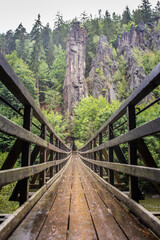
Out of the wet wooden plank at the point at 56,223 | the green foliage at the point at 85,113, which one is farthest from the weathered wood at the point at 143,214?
the green foliage at the point at 85,113

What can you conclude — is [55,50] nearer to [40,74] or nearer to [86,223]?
[40,74]

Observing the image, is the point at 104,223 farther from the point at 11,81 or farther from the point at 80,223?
the point at 11,81

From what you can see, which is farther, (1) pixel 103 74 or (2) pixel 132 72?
(1) pixel 103 74

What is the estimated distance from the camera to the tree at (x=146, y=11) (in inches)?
2297

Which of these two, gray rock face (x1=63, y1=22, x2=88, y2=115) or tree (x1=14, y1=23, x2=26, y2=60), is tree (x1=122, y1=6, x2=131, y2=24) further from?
tree (x1=14, y1=23, x2=26, y2=60)

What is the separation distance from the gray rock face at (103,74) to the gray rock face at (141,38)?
6.48 meters

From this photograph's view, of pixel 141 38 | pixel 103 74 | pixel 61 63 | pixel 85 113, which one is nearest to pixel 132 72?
pixel 103 74

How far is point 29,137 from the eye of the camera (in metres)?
1.96

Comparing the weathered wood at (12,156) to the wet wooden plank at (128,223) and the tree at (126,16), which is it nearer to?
the wet wooden plank at (128,223)

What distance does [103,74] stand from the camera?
4250 cm

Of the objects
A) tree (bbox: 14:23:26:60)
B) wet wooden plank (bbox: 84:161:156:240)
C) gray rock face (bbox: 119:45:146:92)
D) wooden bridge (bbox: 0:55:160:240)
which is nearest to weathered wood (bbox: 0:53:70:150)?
wooden bridge (bbox: 0:55:160:240)

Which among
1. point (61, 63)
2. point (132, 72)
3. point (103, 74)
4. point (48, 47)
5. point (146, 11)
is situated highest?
point (146, 11)

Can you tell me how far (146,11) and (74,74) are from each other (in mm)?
36633

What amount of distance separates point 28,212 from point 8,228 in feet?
2.06
